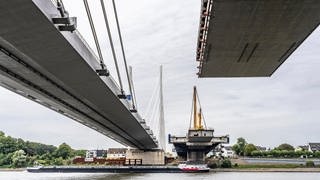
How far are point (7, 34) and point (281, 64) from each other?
26.7 metres

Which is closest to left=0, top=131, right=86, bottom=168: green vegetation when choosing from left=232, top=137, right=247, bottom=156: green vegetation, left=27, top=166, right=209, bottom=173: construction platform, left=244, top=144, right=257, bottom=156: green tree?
left=27, top=166, right=209, bottom=173: construction platform

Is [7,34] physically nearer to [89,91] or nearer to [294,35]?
[89,91]

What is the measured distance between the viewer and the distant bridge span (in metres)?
16.2

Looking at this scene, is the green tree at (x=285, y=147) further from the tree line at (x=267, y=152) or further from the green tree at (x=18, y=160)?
the green tree at (x=18, y=160)

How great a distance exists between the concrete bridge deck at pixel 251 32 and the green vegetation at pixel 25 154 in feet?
254

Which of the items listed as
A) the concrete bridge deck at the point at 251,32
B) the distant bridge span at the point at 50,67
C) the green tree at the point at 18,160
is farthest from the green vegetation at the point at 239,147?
the concrete bridge deck at the point at 251,32

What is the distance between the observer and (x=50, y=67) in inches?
930

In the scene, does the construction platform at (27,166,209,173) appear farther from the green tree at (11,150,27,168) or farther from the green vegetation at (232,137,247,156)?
the green vegetation at (232,137,247,156)

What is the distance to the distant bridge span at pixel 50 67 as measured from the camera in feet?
53.2

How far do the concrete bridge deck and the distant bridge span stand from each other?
6.40 metres

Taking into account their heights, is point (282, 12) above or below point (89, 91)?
above

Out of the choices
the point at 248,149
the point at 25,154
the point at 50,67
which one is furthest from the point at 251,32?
the point at 248,149

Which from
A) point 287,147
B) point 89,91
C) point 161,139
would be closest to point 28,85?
point 89,91

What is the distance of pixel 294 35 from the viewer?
100ft
